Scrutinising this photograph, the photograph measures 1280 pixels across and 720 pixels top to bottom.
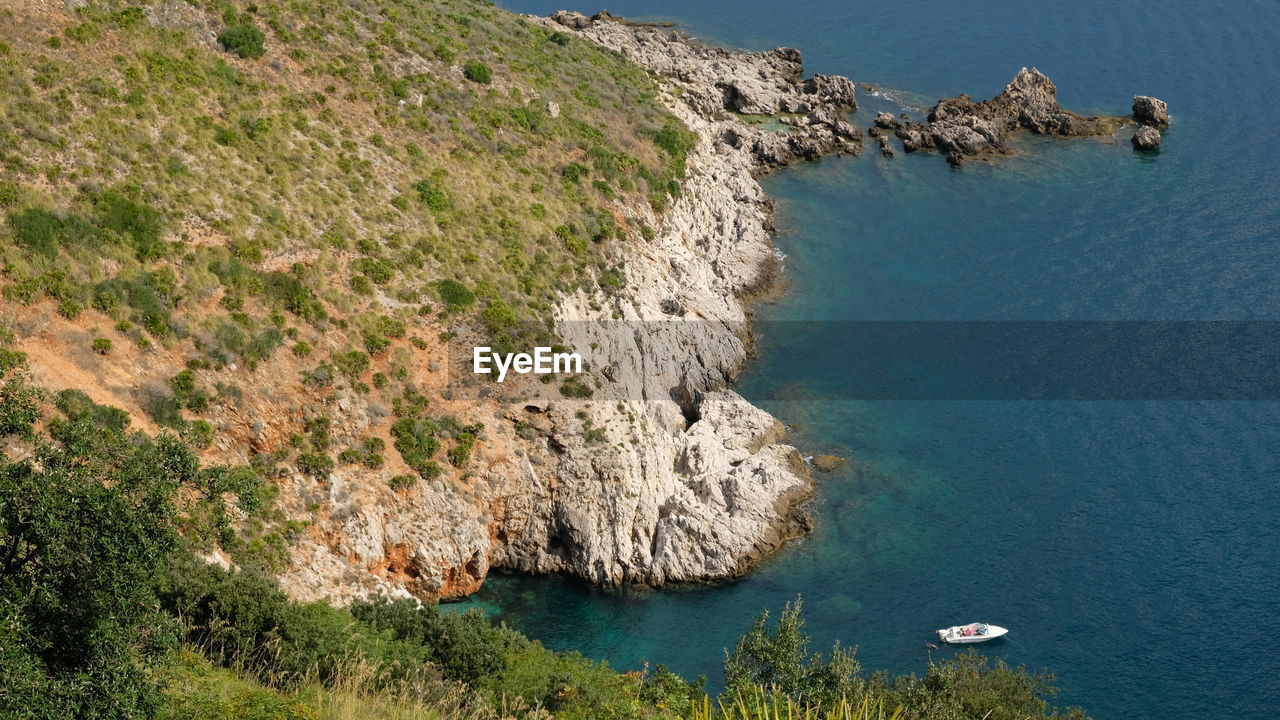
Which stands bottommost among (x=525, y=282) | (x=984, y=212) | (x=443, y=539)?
(x=443, y=539)

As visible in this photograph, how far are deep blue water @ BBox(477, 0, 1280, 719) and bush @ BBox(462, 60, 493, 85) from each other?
30325 millimetres

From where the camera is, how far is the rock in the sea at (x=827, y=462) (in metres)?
76.6

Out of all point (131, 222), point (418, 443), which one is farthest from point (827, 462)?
point (131, 222)

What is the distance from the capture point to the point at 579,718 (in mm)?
39938

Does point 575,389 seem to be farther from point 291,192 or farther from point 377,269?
point 291,192

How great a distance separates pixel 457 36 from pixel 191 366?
47.1 metres

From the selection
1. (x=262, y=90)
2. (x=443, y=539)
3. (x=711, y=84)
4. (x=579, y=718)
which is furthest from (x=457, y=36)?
(x=579, y=718)

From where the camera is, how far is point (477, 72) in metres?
91.6

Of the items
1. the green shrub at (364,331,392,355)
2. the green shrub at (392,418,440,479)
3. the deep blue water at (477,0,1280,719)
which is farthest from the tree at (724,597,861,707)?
the green shrub at (364,331,392,355)

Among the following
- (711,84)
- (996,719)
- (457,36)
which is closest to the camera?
(996,719)

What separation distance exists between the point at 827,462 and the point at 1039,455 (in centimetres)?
1473

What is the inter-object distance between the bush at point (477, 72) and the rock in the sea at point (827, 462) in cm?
4107

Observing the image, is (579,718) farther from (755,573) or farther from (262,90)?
(262,90)

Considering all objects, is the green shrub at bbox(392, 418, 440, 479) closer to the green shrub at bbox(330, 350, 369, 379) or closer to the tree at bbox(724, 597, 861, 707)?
the green shrub at bbox(330, 350, 369, 379)
